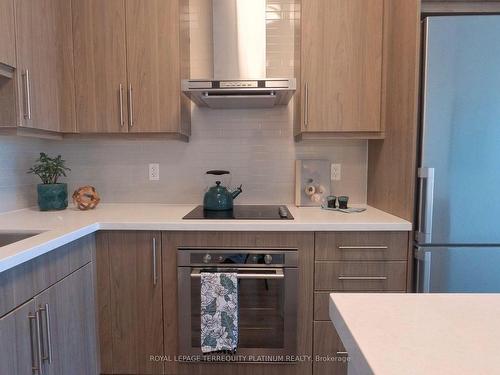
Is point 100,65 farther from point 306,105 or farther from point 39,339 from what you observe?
point 39,339

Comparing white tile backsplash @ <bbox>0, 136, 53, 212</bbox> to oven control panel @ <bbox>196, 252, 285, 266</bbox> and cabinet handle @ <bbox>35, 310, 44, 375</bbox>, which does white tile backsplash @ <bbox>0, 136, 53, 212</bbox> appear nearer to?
cabinet handle @ <bbox>35, 310, 44, 375</bbox>

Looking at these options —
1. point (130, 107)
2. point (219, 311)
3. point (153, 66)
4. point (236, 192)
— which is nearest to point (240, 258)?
point (219, 311)

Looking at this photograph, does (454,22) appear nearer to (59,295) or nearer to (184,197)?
(184,197)

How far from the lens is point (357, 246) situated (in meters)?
1.68

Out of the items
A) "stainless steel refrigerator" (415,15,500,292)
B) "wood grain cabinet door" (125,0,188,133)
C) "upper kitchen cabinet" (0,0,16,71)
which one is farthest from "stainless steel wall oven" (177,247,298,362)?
"upper kitchen cabinet" (0,0,16,71)

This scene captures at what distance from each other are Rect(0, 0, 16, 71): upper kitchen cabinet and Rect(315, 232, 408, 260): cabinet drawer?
1.68 meters

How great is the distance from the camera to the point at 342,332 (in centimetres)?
60

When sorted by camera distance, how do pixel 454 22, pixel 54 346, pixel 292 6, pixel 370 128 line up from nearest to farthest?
pixel 54 346
pixel 454 22
pixel 370 128
pixel 292 6

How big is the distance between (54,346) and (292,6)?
91.2 inches

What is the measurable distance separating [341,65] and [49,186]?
74.4 inches

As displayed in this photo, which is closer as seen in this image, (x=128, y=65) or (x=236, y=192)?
(x=128, y=65)

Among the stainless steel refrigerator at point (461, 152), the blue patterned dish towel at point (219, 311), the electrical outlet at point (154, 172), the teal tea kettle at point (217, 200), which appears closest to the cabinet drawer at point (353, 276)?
the stainless steel refrigerator at point (461, 152)

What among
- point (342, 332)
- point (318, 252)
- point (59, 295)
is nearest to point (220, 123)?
point (318, 252)

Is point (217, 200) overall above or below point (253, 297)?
above
